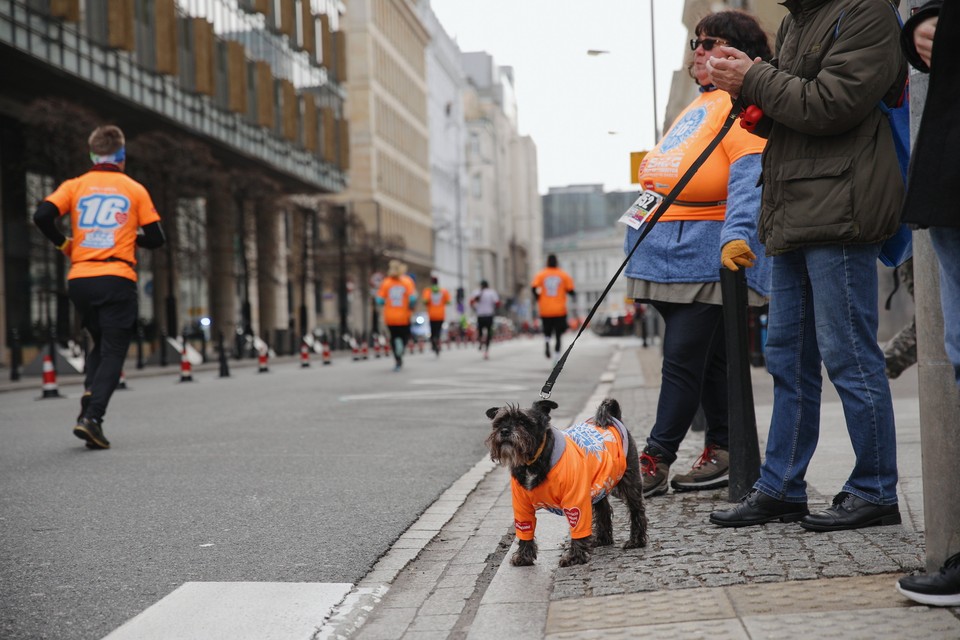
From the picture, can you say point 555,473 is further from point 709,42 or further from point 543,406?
point 709,42

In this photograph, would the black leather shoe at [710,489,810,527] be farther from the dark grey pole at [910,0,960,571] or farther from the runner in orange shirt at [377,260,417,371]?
the runner in orange shirt at [377,260,417,371]

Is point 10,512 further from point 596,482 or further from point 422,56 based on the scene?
point 422,56

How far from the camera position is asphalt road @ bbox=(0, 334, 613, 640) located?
4.15 metres

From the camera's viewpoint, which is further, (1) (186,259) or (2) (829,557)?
(1) (186,259)

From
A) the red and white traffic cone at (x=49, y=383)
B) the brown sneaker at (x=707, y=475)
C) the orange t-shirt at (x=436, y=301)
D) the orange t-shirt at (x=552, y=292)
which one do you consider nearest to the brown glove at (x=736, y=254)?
the brown sneaker at (x=707, y=475)

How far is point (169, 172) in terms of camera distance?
101ft

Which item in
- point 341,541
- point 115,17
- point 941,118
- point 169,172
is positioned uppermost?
point 115,17

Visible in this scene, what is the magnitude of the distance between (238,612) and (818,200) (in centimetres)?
236

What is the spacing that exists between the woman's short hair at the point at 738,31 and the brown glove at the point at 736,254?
0.83m

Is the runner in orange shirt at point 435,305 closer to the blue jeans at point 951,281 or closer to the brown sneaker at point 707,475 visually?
the brown sneaker at point 707,475

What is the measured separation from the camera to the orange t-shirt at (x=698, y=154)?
17.1 feet

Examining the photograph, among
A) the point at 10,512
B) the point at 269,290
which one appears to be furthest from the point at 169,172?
the point at 10,512

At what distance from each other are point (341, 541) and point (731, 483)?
64.7 inches

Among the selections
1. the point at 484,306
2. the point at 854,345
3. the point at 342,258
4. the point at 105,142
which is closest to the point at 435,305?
the point at 484,306
